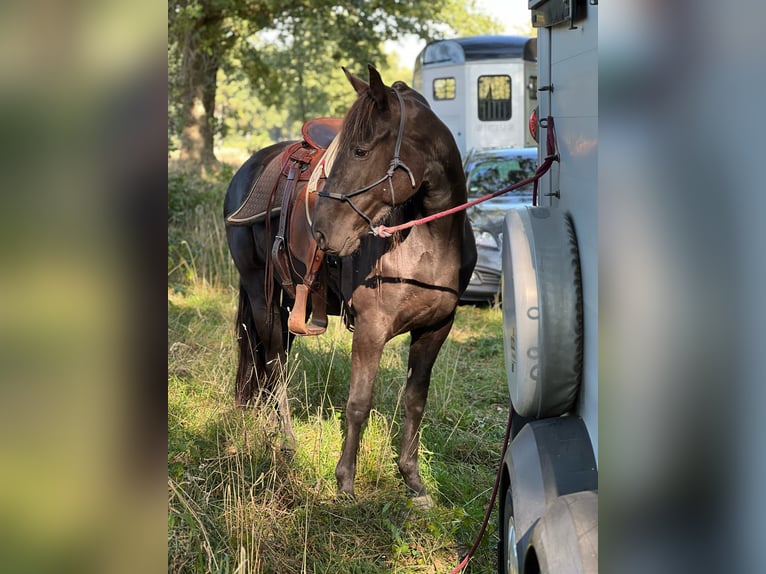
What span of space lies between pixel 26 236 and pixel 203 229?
1070 cm

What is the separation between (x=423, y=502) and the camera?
14.6 ft

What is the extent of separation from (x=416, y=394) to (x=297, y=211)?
1236 mm

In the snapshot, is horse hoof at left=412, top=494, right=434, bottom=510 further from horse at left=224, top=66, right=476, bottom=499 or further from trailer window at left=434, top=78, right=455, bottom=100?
trailer window at left=434, top=78, right=455, bottom=100

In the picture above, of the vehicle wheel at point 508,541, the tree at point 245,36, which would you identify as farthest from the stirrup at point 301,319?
the tree at point 245,36

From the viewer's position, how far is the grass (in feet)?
12.0

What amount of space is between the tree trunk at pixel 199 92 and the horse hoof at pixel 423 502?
15083 millimetres

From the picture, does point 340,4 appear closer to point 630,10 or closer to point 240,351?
point 240,351

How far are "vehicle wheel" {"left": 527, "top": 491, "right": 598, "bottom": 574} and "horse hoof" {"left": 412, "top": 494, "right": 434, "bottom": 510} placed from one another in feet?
7.38

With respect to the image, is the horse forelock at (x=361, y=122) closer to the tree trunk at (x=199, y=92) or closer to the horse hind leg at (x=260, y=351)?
the horse hind leg at (x=260, y=351)

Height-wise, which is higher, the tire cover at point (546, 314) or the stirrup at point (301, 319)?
the tire cover at point (546, 314)

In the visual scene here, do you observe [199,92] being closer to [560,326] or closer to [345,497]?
[345,497]

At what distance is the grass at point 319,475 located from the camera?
3.67 metres

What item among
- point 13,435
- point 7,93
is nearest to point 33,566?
point 13,435

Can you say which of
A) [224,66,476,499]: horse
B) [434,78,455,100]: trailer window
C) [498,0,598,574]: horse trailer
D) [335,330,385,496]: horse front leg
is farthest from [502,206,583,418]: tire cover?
[434,78,455,100]: trailer window
